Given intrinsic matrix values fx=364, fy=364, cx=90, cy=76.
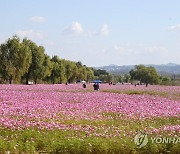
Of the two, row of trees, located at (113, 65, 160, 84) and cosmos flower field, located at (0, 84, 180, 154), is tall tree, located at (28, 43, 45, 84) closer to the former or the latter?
cosmos flower field, located at (0, 84, 180, 154)

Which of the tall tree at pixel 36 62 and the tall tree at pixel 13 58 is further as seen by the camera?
the tall tree at pixel 36 62

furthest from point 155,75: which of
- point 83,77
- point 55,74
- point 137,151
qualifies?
point 137,151

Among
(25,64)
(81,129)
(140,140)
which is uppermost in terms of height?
(25,64)

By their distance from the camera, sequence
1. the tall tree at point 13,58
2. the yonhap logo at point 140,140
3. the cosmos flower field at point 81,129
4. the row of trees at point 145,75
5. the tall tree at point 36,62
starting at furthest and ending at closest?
the row of trees at point 145,75 < the tall tree at point 36,62 < the tall tree at point 13,58 < the yonhap logo at point 140,140 < the cosmos flower field at point 81,129

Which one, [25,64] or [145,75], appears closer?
[25,64]

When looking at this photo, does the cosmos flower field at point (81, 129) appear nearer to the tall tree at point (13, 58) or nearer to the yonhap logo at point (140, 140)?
the yonhap logo at point (140, 140)

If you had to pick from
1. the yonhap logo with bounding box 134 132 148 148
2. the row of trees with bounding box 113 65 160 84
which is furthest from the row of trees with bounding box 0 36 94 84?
the yonhap logo with bounding box 134 132 148 148

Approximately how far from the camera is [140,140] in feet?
39.8

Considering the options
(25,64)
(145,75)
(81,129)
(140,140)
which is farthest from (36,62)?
(145,75)

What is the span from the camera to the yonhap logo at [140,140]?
11757 millimetres

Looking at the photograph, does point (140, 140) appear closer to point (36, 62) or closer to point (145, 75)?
point (36, 62)

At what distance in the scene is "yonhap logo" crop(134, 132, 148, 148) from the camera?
1176 centimetres

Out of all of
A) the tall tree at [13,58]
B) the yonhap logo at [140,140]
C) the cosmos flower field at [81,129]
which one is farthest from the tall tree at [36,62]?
the yonhap logo at [140,140]

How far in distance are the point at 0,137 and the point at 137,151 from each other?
4.55 metres
